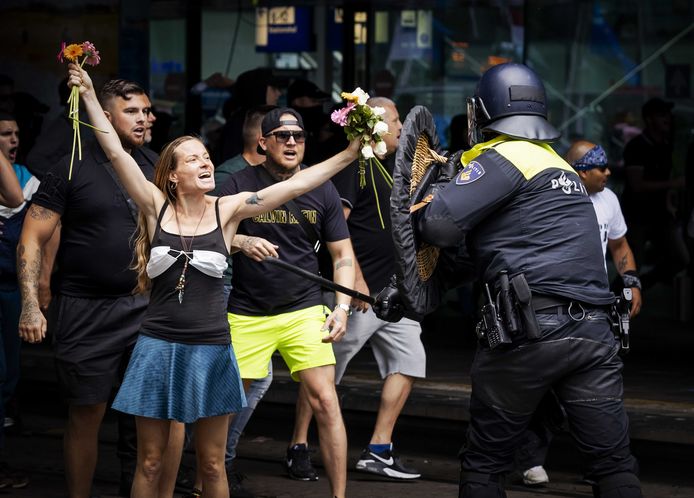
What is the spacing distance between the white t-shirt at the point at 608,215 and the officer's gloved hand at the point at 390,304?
2565 mm

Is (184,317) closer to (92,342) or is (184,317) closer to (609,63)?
(92,342)

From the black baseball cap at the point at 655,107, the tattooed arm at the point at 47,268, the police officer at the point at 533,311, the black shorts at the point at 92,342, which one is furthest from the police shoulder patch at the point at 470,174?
the black baseball cap at the point at 655,107

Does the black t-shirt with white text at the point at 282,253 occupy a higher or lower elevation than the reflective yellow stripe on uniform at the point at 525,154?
lower

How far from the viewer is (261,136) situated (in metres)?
7.44

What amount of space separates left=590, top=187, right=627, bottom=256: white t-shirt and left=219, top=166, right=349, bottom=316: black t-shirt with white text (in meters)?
1.61

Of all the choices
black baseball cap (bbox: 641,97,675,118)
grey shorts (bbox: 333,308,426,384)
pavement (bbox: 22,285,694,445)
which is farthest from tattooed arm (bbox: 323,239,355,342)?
black baseball cap (bbox: 641,97,675,118)

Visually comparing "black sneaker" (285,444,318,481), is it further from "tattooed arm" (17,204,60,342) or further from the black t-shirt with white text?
"tattooed arm" (17,204,60,342)

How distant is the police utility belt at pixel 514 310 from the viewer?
5.48 m

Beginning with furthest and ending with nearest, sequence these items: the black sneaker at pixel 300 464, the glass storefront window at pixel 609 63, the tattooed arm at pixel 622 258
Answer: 1. the glass storefront window at pixel 609 63
2. the tattooed arm at pixel 622 258
3. the black sneaker at pixel 300 464

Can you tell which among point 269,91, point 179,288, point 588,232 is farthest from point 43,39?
point 588,232

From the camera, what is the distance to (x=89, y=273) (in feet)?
23.0

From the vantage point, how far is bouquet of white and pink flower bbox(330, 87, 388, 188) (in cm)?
590

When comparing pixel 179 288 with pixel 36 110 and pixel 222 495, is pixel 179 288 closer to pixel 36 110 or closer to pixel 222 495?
pixel 222 495

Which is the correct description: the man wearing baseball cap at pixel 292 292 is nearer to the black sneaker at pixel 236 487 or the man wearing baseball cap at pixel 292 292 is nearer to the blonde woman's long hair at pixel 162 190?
the black sneaker at pixel 236 487
